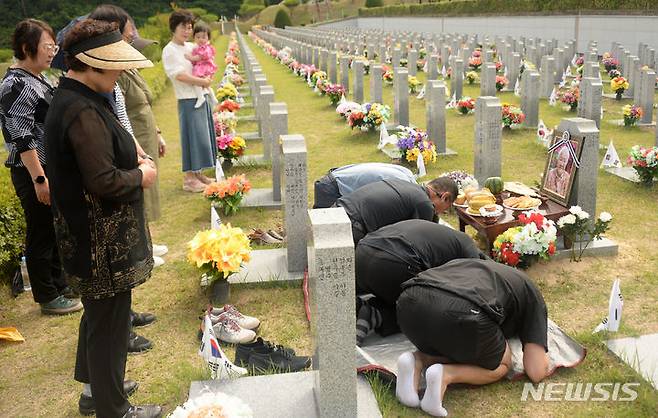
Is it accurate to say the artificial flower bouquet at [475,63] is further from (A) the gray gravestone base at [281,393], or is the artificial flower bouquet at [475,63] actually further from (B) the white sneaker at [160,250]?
(A) the gray gravestone base at [281,393]

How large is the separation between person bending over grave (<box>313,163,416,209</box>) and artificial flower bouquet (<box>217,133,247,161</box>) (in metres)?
3.19

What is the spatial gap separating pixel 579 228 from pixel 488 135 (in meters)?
1.87

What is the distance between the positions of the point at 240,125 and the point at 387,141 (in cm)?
415

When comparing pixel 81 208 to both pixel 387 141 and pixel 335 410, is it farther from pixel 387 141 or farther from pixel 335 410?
pixel 387 141

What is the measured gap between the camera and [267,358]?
386 cm

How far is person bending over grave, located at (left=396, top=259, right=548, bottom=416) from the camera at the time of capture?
3314 millimetres

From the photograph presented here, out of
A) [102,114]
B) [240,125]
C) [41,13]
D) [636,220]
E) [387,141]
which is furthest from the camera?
[41,13]

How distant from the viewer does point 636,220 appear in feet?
20.3

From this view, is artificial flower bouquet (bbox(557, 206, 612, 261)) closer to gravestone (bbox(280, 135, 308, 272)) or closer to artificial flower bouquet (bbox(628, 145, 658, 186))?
artificial flower bouquet (bbox(628, 145, 658, 186))

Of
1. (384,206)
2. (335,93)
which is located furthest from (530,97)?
(384,206)

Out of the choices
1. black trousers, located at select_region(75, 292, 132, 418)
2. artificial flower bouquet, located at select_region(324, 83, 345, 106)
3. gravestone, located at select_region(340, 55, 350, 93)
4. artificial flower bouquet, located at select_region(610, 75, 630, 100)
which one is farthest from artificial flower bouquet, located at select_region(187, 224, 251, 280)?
gravestone, located at select_region(340, 55, 350, 93)

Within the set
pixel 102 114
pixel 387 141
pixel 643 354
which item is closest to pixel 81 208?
pixel 102 114

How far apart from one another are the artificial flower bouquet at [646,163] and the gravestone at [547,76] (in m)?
6.68

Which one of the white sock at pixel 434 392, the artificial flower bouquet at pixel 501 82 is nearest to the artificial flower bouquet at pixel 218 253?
the white sock at pixel 434 392
